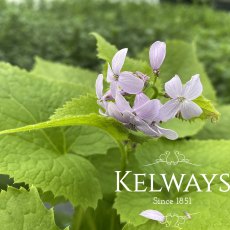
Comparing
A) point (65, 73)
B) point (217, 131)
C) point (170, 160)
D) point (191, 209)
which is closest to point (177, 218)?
point (191, 209)

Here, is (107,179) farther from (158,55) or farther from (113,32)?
(113,32)

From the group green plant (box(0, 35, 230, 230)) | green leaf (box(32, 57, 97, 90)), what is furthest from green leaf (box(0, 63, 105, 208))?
green leaf (box(32, 57, 97, 90))

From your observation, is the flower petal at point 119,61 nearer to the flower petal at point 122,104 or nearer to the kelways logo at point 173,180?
Result: the flower petal at point 122,104

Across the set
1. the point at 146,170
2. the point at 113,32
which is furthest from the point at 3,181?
the point at 113,32

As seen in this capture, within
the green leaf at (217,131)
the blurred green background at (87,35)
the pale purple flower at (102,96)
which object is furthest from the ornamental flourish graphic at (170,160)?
the blurred green background at (87,35)

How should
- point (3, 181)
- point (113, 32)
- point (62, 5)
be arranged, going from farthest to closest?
1. point (62, 5)
2. point (113, 32)
3. point (3, 181)

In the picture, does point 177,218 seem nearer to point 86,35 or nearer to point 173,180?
point 173,180
